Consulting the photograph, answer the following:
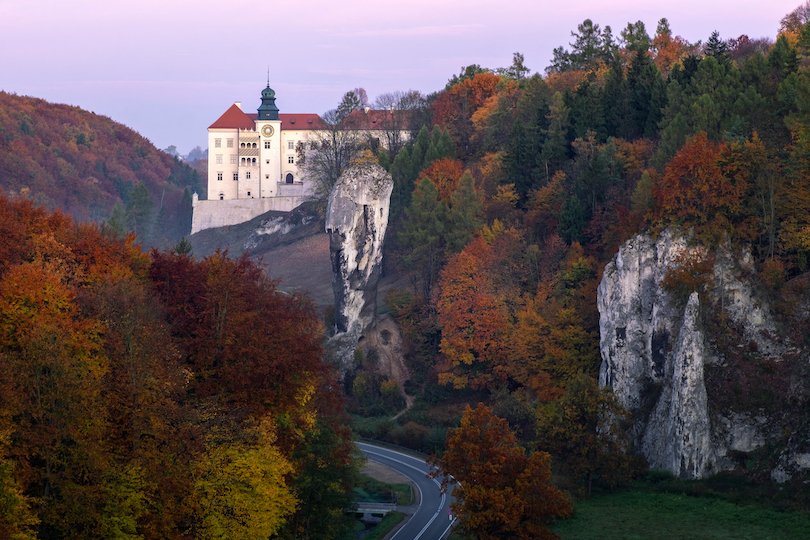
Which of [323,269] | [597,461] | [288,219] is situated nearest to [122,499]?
[597,461]

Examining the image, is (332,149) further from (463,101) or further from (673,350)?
(673,350)

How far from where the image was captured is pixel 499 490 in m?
30.8

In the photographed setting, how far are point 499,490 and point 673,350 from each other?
1319 cm

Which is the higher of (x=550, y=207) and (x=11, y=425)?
(x=550, y=207)

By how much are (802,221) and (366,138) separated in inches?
1923

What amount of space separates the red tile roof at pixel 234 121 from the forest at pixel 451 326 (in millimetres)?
34610

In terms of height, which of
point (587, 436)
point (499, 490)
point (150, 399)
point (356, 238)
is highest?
point (356, 238)

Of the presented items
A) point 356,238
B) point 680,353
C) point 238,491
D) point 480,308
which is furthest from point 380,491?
point 356,238

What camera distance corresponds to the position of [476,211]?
195 feet

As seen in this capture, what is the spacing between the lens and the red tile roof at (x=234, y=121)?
103062 mm

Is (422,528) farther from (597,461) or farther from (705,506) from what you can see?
(705,506)

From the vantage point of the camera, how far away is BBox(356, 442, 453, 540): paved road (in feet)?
122

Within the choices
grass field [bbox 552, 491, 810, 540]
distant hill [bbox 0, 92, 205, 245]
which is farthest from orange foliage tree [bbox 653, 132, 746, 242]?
distant hill [bbox 0, 92, 205, 245]

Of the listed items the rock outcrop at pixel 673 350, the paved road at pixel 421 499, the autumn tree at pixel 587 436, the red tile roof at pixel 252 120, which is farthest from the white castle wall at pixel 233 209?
the autumn tree at pixel 587 436
